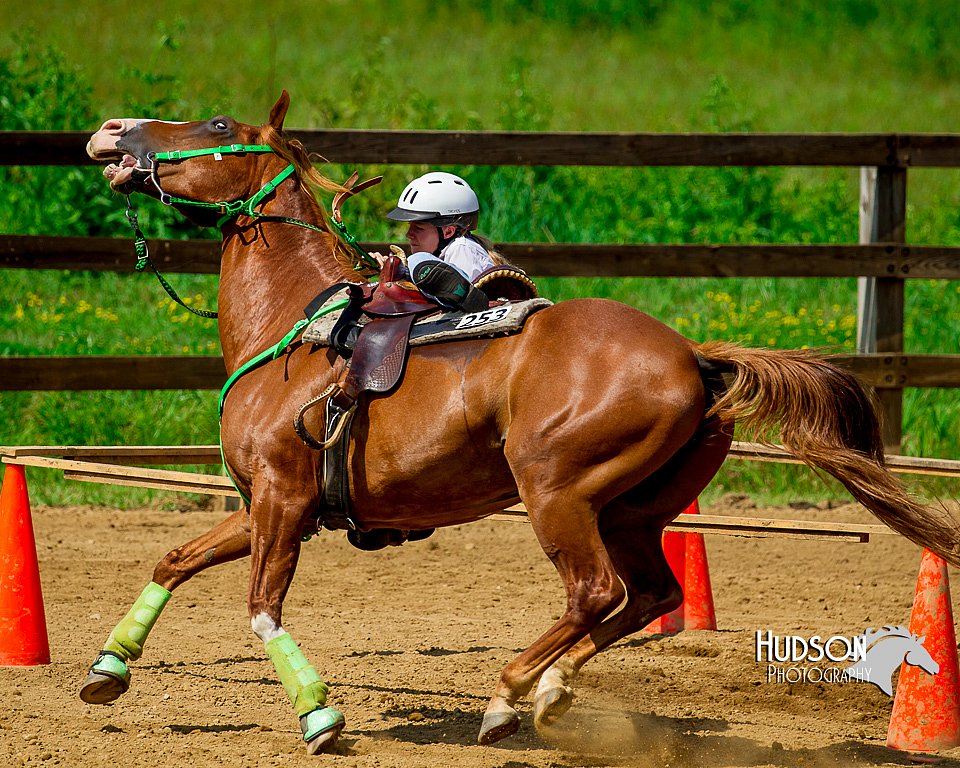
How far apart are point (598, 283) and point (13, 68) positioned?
6.13 meters

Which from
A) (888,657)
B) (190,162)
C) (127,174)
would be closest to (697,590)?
(888,657)

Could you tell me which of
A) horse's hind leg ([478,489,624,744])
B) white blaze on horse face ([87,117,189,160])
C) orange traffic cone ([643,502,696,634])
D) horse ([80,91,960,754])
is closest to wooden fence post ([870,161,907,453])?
orange traffic cone ([643,502,696,634])

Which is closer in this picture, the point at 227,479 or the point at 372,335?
the point at 372,335

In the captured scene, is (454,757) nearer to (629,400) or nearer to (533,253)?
(629,400)

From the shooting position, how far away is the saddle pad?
4.36 meters

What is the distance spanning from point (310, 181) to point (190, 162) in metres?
0.48

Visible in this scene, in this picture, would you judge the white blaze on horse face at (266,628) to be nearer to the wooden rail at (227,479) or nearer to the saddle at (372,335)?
the saddle at (372,335)

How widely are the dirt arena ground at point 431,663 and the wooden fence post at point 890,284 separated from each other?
972mm

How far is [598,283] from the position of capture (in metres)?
11.1

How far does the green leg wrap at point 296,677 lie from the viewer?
434cm

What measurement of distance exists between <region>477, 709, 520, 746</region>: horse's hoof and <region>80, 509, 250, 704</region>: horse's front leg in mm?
1184

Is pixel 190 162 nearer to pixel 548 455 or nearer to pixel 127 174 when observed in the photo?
pixel 127 174

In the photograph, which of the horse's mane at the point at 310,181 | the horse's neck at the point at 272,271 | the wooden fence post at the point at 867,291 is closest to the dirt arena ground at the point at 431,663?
the wooden fence post at the point at 867,291

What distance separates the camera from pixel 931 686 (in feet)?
15.0
